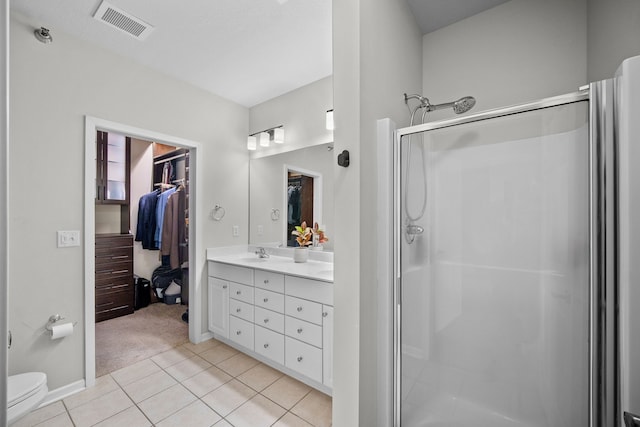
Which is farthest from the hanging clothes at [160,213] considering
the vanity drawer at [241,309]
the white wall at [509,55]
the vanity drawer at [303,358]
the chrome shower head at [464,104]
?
the chrome shower head at [464,104]

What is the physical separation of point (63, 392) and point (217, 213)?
1.75 m

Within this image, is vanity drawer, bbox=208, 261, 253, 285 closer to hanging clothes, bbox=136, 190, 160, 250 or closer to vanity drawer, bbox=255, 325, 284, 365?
vanity drawer, bbox=255, 325, 284, 365

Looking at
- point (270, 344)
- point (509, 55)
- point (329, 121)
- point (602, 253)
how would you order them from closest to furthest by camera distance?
1. point (602, 253)
2. point (509, 55)
3. point (270, 344)
4. point (329, 121)

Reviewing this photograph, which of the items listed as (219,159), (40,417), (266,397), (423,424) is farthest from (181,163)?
(423,424)

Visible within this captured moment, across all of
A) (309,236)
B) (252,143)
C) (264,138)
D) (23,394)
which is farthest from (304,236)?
(23,394)

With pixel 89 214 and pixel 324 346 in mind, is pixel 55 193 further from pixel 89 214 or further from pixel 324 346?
pixel 324 346

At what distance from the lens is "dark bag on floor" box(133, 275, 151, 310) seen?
3.57 m

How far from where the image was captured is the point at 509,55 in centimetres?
164

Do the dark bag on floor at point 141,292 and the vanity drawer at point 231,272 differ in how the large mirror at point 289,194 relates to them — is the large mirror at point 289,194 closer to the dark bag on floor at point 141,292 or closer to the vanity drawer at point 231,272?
the vanity drawer at point 231,272

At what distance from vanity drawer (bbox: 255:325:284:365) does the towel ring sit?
1235mm

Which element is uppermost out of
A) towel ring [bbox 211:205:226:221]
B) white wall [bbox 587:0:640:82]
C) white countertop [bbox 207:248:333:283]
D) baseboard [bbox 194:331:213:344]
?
white wall [bbox 587:0:640:82]

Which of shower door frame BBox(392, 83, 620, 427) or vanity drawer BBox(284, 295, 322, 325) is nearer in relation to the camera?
shower door frame BBox(392, 83, 620, 427)

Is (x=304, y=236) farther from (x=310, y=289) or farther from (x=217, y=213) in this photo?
(x=217, y=213)

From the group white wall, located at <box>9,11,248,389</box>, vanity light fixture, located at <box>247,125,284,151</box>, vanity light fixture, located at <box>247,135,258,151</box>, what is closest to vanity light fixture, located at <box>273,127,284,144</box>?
vanity light fixture, located at <box>247,125,284,151</box>
